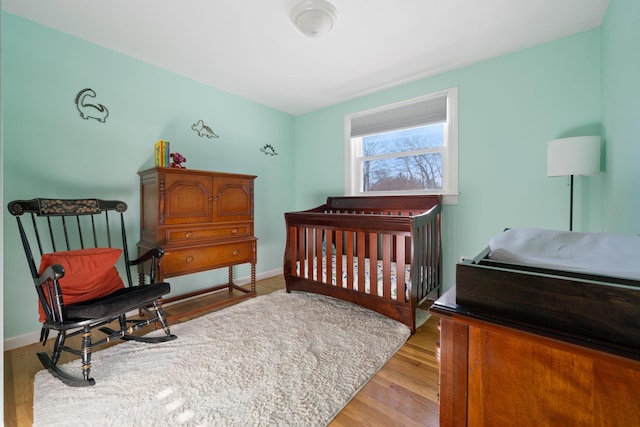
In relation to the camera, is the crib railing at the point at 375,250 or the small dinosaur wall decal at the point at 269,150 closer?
the crib railing at the point at 375,250

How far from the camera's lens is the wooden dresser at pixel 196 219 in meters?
2.17

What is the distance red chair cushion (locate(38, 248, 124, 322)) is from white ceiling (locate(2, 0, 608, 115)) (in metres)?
1.61

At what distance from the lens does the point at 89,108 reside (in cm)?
215

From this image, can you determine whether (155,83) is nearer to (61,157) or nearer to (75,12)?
(75,12)

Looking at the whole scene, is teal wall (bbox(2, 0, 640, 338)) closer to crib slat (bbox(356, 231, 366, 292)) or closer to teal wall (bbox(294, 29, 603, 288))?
teal wall (bbox(294, 29, 603, 288))

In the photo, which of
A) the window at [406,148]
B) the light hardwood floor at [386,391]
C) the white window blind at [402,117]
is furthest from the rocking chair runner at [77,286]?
the white window blind at [402,117]

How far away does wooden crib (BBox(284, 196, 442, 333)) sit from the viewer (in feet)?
6.64

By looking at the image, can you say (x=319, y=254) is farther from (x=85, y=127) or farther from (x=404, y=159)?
(x=85, y=127)

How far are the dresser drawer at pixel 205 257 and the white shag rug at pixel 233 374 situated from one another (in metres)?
0.43

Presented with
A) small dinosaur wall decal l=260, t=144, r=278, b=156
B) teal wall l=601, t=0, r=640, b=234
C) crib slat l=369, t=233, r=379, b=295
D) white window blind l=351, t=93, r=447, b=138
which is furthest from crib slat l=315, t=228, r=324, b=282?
teal wall l=601, t=0, r=640, b=234

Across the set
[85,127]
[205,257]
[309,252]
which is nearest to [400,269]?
[309,252]

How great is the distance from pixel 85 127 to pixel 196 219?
1092 mm

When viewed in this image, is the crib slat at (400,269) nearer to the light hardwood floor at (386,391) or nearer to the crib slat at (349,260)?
the light hardwood floor at (386,391)

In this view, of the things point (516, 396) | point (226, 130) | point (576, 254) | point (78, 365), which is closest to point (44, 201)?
point (78, 365)
